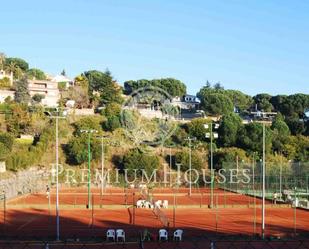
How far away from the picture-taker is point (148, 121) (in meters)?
77.9

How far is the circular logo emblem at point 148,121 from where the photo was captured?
7319 centimetres

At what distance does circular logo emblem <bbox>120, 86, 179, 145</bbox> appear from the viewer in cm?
7319

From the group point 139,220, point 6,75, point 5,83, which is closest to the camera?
point 139,220

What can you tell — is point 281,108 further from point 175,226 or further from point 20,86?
point 175,226

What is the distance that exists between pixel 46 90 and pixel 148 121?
36.1m

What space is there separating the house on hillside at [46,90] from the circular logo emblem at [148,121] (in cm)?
1694

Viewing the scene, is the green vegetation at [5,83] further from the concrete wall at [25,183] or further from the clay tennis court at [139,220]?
the clay tennis court at [139,220]

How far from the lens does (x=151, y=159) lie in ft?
202

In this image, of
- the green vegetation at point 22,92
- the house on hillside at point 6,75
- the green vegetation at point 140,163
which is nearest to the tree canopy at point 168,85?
the house on hillside at point 6,75

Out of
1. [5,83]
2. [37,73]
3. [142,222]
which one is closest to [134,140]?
[5,83]

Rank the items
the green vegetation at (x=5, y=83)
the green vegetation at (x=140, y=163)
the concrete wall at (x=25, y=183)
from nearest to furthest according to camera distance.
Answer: the concrete wall at (x=25, y=183) → the green vegetation at (x=140, y=163) → the green vegetation at (x=5, y=83)

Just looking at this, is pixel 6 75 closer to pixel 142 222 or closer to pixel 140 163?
pixel 140 163

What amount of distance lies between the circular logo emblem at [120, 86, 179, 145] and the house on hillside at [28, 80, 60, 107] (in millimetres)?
16938

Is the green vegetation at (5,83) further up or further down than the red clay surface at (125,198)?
further up
